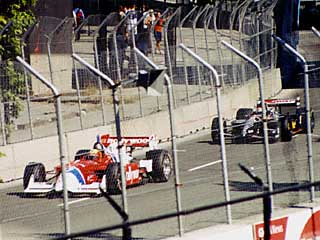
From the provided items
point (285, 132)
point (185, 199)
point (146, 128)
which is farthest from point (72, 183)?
point (146, 128)

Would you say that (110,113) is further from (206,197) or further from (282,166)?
(206,197)

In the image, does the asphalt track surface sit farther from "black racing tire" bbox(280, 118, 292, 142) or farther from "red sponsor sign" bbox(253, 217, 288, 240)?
"red sponsor sign" bbox(253, 217, 288, 240)

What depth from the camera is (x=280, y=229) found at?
10.7 m

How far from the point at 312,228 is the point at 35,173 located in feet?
14.5

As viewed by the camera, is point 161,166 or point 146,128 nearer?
point 161,166

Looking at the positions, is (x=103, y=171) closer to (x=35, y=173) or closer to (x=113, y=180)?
(x=35, y=173)

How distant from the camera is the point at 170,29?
20.7 meters

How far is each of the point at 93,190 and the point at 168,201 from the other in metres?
2.48

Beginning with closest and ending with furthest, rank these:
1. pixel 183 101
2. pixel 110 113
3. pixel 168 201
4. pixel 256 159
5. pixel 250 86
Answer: pixel 168 201 → pixel 256 159 → pixel 110 113 → pixel 183 101 → pixel 250 86

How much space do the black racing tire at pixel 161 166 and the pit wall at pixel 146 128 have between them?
1891 mm

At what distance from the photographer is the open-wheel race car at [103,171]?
13203mm

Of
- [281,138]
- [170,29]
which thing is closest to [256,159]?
[281,138]

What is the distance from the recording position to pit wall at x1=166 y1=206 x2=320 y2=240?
1013 centimetres

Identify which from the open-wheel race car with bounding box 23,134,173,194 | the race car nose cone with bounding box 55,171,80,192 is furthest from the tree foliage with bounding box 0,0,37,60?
the race car nose cone with bounding box 55,171,80,192
